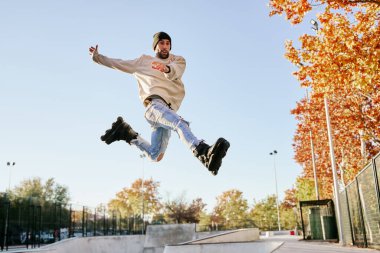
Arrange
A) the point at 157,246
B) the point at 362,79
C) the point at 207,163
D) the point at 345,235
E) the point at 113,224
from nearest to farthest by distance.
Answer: the point at 207,163
the point at 362,79
the point at 345,235
the point at 157,246
the point at 113,224

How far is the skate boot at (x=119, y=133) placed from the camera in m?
5.88

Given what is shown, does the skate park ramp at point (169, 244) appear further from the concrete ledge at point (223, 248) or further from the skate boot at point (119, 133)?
the skate boot at point (119, 133)

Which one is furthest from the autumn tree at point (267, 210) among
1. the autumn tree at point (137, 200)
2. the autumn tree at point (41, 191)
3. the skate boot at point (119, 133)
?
the skate boot at point (119, 133)

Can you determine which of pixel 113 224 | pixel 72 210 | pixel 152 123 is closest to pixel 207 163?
pixel 152 123

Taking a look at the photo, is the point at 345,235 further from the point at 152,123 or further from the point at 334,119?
the point at 152,123

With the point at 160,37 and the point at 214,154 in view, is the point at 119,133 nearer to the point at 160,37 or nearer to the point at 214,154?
the point at 160,37

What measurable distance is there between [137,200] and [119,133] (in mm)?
Answer: 65486

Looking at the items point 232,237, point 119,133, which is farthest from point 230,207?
point 119,133

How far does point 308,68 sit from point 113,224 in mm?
23761

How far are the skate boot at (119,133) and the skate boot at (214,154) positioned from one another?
1964 mm

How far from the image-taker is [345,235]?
17.2m

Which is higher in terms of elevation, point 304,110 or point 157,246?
point 304,110

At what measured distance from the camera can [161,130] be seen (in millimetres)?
5262

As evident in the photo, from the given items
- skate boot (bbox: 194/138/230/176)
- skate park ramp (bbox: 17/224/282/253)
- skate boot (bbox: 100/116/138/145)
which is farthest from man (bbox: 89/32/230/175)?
skate park ramp (bbox: 17/224/282/253)
